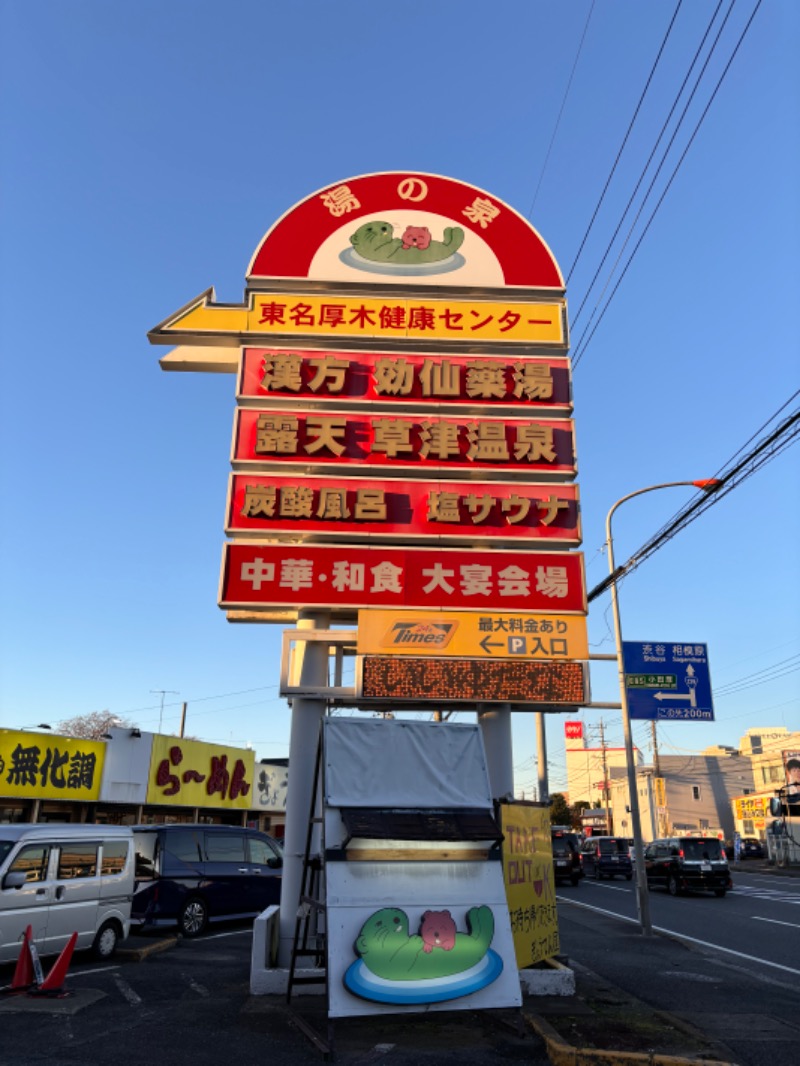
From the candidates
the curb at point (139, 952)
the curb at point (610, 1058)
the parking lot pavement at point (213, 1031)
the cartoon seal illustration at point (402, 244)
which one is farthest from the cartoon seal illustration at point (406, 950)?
the cartoon seal illustration at point (402, 244)

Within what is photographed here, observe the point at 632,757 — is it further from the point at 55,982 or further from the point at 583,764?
the point at 583,764

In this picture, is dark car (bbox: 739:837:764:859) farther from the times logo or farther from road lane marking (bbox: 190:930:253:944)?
the times logo

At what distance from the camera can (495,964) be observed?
6684 millimetres

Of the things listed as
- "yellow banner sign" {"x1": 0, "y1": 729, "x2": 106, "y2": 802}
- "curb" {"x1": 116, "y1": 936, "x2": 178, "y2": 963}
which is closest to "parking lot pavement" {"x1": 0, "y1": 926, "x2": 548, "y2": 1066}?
"curb" {"x1": 116, "y1": 936, "x2": 178, "y2": 963}

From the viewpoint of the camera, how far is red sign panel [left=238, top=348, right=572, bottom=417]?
35.9 feet

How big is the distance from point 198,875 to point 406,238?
1237 centimetres

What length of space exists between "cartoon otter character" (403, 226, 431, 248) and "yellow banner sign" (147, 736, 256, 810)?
858 inches

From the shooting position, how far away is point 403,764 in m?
7.86

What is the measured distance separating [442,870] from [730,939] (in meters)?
11.5

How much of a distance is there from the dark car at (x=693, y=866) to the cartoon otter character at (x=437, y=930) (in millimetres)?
20960

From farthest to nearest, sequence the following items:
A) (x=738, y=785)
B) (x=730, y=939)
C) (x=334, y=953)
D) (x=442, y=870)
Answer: (x=738, y=785), (x=730, y=939), (x=442, y=870), (x=334, y=953)

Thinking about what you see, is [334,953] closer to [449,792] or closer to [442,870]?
[442,870]

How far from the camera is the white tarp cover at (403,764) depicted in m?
7.56

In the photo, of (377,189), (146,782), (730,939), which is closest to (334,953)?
(377,189)
